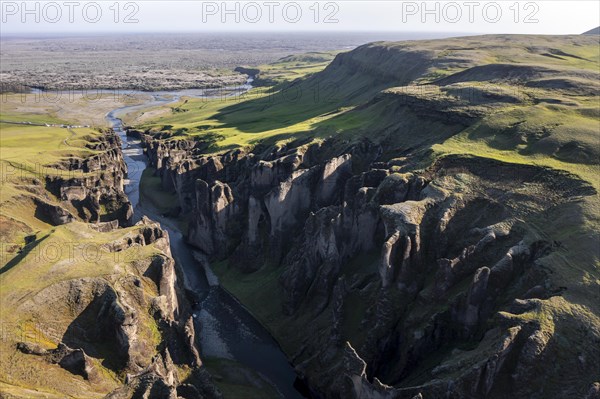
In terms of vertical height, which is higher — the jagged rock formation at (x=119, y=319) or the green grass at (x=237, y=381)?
the jagged rock formation at (x=119, y=319)

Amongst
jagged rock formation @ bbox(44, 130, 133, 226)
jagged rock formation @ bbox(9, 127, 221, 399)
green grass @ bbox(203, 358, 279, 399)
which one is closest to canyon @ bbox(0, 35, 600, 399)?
jagged rock formation @ bbox(9, 127, 221, 399)

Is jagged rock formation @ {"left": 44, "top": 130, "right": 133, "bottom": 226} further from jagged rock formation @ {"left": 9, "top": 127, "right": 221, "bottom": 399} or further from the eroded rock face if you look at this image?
the eroded rock face

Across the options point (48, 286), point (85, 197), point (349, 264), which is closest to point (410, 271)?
point (349, 264)

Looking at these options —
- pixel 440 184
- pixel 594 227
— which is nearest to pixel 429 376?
pixel 594 227

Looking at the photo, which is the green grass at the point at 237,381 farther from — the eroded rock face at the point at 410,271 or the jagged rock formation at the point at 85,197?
the jagged rock formation at the point at 85,197

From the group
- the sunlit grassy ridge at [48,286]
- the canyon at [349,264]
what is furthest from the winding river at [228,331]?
the sunlit grassy ridge at [48,286]

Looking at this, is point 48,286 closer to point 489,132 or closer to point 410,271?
point 410,271

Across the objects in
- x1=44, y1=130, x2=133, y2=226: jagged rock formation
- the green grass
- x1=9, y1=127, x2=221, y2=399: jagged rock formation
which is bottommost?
the green grass

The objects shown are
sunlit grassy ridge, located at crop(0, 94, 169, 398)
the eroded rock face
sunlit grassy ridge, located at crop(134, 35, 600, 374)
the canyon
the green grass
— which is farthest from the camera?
the green grass
